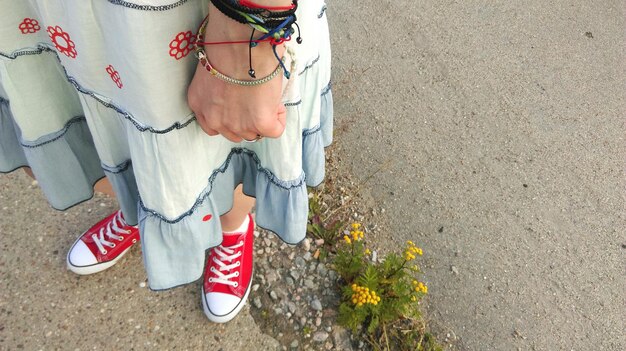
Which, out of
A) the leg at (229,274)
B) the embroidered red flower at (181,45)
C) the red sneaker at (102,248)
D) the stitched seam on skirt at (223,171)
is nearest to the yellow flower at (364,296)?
the leg at (229,274)

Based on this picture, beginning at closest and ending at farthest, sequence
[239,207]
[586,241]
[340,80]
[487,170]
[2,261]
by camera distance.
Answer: [239,207] → [2,261] → [586,241] → [487,170] → [340,80]

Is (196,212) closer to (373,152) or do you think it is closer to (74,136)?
(74,136)

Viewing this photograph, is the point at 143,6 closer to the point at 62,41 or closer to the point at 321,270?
the point at 62,41

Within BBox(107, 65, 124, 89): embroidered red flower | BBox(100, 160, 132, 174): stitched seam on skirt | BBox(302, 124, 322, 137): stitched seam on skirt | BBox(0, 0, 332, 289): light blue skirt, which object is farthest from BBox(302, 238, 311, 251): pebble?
BBox(107, 65, 124, 89): embroidered red flower

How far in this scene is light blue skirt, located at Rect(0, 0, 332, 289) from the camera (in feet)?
2.91

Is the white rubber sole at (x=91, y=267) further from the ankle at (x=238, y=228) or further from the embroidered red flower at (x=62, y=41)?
the embroidered red flower at (x=62, y=41)

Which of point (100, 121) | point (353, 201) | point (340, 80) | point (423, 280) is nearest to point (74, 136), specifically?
point (100, 121)

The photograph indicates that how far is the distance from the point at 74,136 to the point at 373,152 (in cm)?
138

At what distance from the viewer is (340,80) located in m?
2.60

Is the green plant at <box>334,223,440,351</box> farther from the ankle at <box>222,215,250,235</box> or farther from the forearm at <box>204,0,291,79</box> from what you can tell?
the forearm at <box>204,0,291,79</box>

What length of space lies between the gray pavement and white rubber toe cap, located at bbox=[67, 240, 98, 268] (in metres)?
1.14

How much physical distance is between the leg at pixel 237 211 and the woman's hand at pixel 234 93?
55 cm

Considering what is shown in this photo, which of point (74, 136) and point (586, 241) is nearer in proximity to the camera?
point (74, 136)

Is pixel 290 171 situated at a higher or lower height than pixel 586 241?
higher
